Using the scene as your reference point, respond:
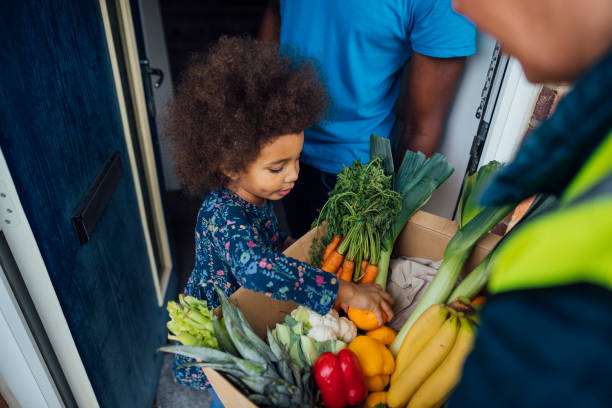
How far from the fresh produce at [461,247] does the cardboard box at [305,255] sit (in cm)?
11

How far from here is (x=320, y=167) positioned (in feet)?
5.39

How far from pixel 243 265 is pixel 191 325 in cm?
20

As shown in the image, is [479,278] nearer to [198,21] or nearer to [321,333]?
[321,333]

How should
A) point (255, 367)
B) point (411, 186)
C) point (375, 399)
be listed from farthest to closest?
point (411, 186)
point (375, 399)
point (255, 367)

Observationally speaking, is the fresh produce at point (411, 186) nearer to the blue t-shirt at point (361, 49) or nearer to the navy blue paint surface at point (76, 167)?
the blue t-shirt at point (361, 49)

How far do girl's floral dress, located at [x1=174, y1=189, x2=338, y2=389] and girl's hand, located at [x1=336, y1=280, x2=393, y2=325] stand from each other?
0.06m

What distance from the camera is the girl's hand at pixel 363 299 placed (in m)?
1.07

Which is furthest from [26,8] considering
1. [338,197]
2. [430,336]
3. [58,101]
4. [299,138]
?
[430,336]

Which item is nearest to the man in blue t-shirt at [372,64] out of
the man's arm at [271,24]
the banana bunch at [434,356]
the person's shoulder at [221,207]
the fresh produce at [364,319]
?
the man's arm at [271,24]

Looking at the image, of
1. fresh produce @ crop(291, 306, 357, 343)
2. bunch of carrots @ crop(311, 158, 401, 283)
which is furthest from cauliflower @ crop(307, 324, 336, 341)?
bunch of carrots @ crop(311, 158, 401, 283)

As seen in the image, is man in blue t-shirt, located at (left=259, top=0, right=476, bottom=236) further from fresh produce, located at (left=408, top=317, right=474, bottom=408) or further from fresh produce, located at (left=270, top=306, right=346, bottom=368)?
fresh produce, located at (left=408, top=317, right=474, bottom=408)

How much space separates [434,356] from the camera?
35.4 inches

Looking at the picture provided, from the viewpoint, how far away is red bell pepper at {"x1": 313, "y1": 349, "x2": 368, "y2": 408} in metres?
0.86

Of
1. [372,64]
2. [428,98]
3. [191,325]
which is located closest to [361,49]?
[372,64]
